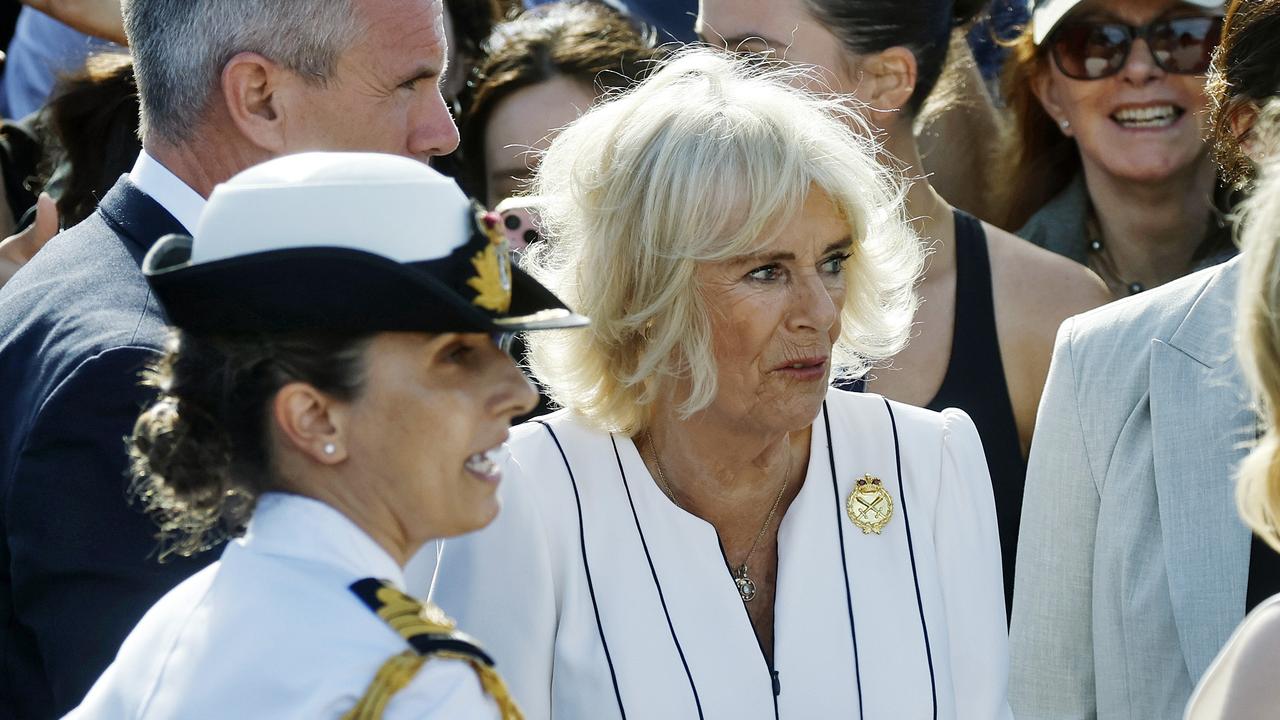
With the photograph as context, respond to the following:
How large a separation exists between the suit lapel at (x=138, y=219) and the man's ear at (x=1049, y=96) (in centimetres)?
247

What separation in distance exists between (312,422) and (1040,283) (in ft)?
8.14

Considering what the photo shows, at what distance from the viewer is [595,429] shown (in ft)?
9.59

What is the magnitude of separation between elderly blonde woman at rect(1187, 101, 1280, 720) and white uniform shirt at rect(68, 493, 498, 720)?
2.97 ft

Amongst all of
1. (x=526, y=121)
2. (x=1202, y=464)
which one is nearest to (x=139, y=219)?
(x=526, y=121)

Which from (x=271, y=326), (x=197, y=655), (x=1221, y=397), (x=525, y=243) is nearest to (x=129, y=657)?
(x=197, y=655)

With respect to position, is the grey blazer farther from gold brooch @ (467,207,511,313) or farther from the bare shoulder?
gold brooch @ (467,207,511,313)

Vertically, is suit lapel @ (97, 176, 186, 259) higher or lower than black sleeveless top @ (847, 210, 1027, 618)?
higher

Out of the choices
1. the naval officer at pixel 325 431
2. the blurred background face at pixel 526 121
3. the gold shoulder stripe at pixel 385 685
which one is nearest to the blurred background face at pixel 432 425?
the naval officer at pixel 325 431

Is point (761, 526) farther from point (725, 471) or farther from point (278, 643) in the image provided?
Answer: point (278, 643)

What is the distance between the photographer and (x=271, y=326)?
1.75 metres

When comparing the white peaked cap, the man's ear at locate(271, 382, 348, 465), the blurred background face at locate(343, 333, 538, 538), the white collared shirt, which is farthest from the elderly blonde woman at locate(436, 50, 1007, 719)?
the white peaked cap

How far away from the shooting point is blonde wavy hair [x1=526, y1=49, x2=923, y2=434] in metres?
2.74

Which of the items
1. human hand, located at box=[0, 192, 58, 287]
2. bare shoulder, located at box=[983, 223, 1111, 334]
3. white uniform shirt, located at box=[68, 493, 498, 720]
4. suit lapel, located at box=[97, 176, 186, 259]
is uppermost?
white uniform shirt, located at box=[68, 493, 498, 720]

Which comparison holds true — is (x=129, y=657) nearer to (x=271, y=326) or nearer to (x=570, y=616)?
(x=271, y=326)
